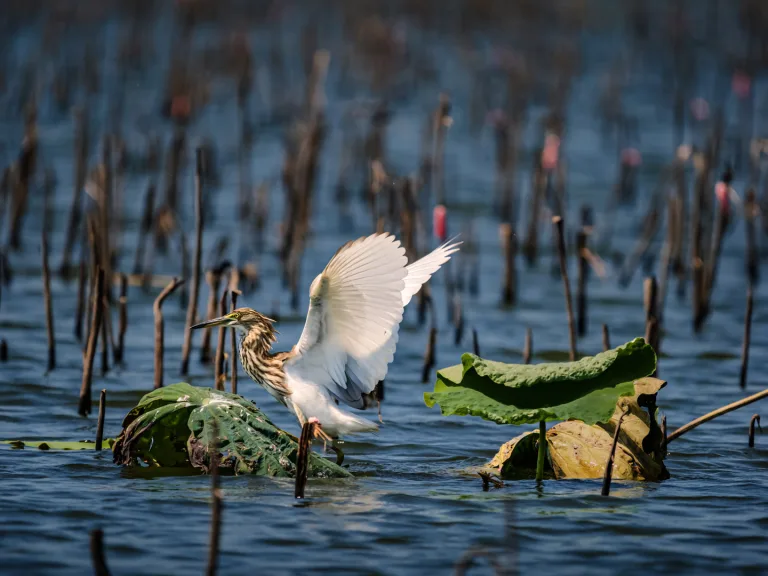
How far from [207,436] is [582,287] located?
192 inches

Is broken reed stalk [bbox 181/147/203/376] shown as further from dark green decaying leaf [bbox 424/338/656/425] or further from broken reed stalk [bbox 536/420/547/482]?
broken reed stalk [bbox 536/420/547/482]

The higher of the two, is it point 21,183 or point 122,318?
point 21,183

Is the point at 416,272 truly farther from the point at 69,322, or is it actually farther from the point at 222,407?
the point at 69,322

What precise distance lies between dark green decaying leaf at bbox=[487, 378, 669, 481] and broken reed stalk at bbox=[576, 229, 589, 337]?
10.4ft

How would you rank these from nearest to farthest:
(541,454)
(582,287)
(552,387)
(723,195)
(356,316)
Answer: (552,387), (541,454), (356,316), (723,195), (582,287)

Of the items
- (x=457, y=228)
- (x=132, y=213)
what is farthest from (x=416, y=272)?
(x=132, y=213)

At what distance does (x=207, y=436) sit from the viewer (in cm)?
581

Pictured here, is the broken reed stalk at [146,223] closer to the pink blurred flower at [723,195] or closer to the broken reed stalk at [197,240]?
the broken reed stalk at [197,240]

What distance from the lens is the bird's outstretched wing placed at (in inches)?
229

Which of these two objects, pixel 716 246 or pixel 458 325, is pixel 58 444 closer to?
pixel 458 325

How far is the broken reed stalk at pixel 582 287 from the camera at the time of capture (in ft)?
30.7

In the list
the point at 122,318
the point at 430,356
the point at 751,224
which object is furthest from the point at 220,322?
the point at 751,224

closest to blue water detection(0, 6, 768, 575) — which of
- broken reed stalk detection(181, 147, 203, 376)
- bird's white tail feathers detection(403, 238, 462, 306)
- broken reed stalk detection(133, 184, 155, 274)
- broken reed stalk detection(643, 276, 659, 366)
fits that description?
broken reed stalk detection(133, 184, 155, 274)

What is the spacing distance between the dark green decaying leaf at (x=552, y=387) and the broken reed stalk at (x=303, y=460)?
0.69m
